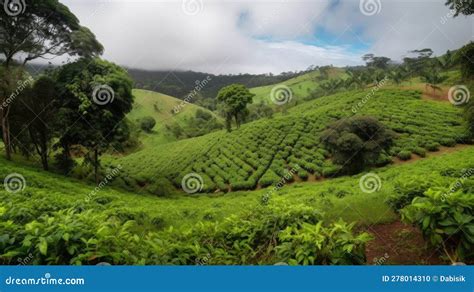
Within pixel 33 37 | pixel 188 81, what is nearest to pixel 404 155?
pixel 33 37

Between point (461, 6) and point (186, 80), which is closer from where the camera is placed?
point (461, 6)

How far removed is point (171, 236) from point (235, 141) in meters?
20.2

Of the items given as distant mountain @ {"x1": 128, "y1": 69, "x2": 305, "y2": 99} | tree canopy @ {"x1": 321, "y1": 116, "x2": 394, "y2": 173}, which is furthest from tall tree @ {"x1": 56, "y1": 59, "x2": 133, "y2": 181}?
tree canopy @ {"x1": 321, "y1": 116, "x2": 394, "y2": 173}

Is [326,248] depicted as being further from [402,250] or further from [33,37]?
[33,37]

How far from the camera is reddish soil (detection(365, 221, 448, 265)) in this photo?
4.70m

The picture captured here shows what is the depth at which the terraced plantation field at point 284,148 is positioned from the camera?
1800 cm

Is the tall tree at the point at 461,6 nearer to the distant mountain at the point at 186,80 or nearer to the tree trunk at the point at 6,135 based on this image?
the distant mountain at the point at 186,80

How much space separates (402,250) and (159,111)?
4556cm

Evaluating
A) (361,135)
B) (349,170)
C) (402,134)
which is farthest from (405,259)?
(402,134)

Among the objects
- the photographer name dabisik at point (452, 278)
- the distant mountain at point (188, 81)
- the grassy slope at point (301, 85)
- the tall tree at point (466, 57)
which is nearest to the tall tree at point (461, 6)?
the tall tree at point (466, 57)

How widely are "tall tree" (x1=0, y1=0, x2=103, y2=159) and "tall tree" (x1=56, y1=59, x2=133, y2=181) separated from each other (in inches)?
53.0

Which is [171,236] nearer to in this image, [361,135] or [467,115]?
[467,115]

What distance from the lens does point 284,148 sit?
2244 cm

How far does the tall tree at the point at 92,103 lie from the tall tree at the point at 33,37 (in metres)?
1.35
